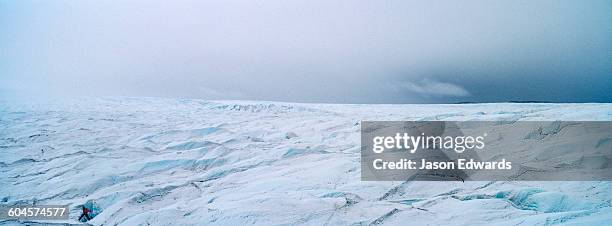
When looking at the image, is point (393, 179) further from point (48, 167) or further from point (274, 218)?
point (48, 167)

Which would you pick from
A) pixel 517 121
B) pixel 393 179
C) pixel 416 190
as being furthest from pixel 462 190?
pixel 517 121

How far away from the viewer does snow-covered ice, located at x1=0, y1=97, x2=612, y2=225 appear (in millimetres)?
3732

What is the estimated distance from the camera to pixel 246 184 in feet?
16.1

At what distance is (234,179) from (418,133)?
3.73m

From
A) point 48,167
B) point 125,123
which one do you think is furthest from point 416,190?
point 125,123

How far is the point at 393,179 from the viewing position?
4.84 m

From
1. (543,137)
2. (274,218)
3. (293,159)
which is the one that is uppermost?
(543,137)

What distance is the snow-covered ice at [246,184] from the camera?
373 cm

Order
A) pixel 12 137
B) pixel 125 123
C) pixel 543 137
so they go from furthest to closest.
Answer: pixel 125 123, pixel 12 137, pixel 543 137

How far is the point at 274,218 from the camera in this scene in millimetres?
3729

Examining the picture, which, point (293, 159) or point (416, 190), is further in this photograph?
point (293, 159)

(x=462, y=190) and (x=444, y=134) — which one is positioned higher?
(x=444, y=134)

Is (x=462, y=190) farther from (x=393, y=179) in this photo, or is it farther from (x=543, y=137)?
(x=543, y=137)

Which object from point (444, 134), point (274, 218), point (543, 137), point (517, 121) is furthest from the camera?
point (517, 121)
